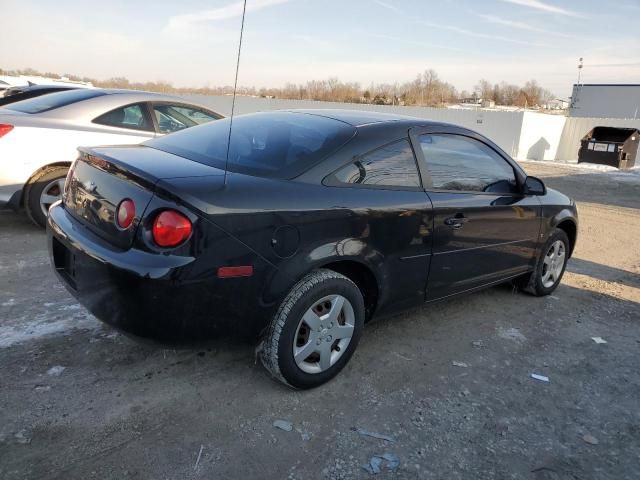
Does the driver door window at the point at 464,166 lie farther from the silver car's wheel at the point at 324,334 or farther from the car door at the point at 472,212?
the silver car's wheel at the point at 324,334

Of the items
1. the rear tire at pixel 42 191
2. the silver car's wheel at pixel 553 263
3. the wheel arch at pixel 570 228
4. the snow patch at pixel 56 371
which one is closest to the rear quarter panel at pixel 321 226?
the snow patch at pixel 56 371

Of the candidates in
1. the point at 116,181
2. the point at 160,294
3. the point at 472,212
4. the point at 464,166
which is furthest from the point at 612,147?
the point at 160,294

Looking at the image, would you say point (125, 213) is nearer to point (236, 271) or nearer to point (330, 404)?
point (236, 271)

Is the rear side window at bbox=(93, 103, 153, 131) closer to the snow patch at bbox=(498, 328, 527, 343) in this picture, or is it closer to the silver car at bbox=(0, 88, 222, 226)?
the silver car at bbox=(0, 88, 222, 226)

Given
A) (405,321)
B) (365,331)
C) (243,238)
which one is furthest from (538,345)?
(243,238)

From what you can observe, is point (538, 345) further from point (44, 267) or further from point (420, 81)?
point (420, 81)

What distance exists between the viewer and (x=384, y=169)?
3.13 meters

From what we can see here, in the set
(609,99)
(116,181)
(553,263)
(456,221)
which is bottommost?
(553,263)

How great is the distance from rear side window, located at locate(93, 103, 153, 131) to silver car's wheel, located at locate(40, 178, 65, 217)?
812mm

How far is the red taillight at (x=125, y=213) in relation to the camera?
241cm

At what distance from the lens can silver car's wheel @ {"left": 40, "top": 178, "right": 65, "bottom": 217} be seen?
17.2 ft

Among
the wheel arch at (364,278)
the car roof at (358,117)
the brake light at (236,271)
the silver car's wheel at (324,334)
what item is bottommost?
the silver car's wheel at (324,334)

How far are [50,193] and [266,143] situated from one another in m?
3.32

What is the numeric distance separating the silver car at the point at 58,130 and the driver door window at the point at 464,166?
145 inches
